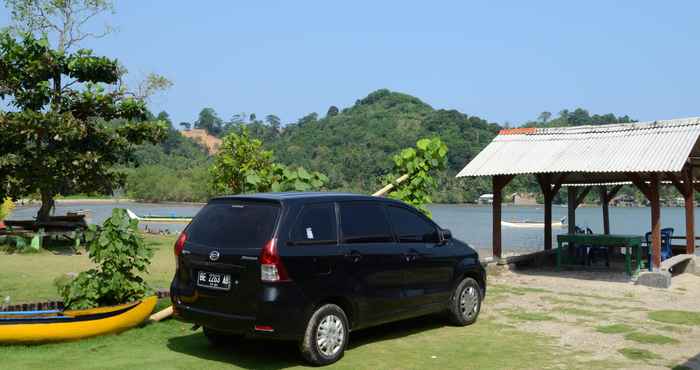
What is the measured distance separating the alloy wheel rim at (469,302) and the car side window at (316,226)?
106 inches

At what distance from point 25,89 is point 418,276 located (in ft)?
60.2

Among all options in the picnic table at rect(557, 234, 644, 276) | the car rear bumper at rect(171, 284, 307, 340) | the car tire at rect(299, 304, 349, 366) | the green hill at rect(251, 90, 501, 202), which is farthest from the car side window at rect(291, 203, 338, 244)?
the green hill at rect(251, 90, 501, 202)

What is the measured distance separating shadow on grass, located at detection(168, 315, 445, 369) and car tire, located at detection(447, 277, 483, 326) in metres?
0.33

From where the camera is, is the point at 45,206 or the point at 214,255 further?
the point at 45,206

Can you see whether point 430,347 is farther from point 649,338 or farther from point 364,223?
point 649,338

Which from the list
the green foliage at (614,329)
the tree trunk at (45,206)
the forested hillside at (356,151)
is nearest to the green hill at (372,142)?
the forested hillside at (356,151)

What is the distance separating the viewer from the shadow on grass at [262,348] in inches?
288

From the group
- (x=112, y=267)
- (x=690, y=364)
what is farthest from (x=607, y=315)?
(x=112, y=267)

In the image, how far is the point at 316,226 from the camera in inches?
287

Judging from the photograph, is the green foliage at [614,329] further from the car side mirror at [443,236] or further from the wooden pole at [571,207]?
the wooden pole at [571,207]

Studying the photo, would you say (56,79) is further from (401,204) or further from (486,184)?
(486,184)

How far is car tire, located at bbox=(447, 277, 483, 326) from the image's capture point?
920cm

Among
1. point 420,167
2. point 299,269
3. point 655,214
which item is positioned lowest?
point 299,269

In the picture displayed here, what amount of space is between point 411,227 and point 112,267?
3.71m
